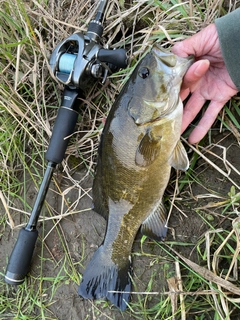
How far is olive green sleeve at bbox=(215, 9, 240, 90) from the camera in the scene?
214 centimetres

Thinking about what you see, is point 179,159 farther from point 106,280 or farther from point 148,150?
point 106,280

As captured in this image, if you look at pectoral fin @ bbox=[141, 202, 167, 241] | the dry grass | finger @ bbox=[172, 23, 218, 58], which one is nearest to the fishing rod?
the dry grass

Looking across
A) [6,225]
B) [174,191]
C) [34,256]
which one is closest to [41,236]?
[34,256]

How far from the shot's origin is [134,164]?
228 cm

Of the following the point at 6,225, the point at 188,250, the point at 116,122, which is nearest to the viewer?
the point at 116,122

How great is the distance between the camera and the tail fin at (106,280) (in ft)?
8.05

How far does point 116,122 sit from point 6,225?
4.33 feet

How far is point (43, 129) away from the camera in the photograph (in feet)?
9.26

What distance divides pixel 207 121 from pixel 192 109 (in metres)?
0.13

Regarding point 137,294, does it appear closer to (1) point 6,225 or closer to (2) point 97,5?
(1) point 6,225

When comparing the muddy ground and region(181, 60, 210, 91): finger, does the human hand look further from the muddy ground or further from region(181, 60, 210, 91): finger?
the muddy ground

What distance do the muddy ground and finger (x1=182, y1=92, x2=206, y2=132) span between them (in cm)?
23

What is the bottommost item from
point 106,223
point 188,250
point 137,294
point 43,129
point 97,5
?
point 137,294

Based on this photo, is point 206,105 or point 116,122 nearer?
point 116,122
